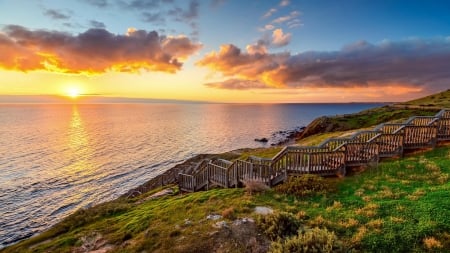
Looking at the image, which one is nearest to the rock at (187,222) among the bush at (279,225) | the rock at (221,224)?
the rock at (221,224)

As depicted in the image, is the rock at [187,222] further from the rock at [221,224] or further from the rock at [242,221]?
the rock at [242,221]

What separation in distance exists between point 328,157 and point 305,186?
3232mm

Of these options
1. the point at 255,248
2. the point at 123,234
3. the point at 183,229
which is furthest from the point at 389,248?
the point at 123,234

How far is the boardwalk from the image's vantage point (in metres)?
13.8

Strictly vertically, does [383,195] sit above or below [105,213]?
above

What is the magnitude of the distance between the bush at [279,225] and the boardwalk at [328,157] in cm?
507

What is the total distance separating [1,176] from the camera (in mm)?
35656

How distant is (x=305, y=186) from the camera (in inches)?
472

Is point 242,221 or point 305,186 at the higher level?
point 305,186

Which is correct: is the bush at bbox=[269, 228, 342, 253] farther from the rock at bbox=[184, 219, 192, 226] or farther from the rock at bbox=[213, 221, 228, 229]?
the rock at bbox=[184, 219, 192, 226]

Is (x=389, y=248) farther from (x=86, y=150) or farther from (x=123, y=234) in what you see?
→ (x=86, y=150)

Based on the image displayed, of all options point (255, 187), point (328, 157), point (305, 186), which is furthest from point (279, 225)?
point (328, 157)

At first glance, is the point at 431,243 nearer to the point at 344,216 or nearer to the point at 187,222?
the point at 344,216

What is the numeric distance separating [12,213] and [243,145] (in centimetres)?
4830
